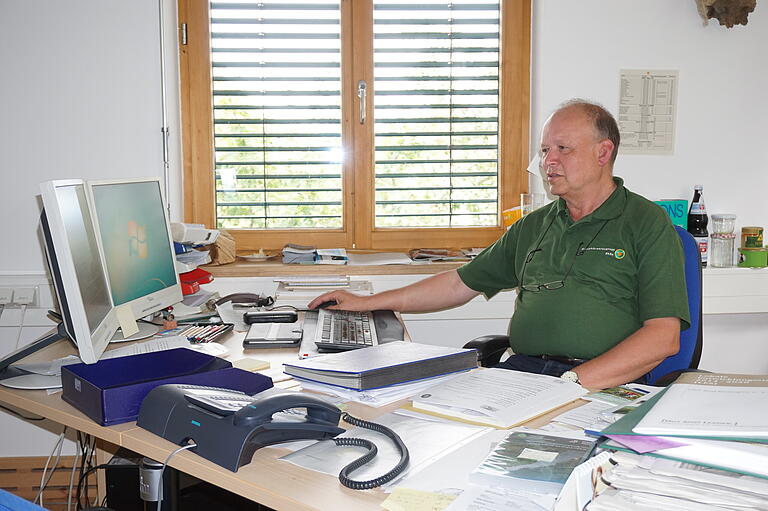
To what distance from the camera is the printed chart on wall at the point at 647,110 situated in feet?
10.3

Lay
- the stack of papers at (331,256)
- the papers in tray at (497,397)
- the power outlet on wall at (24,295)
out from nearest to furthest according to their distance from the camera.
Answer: the papers in tray at (497,397) → the power outlet on wall at (24,295) → the stack of papers at (331,256)

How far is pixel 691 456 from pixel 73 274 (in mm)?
1186

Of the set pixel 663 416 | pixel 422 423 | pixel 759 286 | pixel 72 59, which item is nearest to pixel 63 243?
pixel 422 423

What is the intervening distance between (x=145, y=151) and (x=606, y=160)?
73.0 inches

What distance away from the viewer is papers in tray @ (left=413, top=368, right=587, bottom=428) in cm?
128

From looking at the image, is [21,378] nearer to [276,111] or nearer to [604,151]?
[604,151]

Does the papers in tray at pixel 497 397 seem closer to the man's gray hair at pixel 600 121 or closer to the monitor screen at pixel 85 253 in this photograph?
the monitor screen at pixel 85 253

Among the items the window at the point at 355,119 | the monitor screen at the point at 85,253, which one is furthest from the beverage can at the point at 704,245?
the monitor screen at the point at 85,253

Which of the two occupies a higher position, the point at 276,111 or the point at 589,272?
the point at 276,111

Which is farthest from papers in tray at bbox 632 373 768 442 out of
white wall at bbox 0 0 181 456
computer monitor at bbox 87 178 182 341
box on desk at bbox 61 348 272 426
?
white wall at bbox 0 0 181 456

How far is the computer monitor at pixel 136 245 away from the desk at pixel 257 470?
45cm

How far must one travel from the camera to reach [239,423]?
1118mm

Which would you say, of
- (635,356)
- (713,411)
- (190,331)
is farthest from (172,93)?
(713,411)

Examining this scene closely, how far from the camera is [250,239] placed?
3.24m
